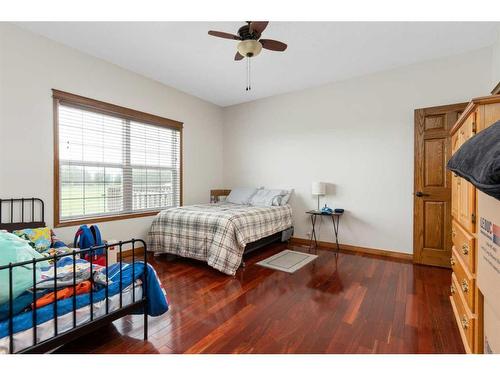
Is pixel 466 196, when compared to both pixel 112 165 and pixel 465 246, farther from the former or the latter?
pixel 112 165

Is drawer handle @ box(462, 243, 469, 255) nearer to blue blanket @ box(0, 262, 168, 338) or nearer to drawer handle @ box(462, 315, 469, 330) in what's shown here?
drawer handle @ box(462, 315, 469, 330)

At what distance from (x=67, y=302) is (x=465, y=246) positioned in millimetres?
2399

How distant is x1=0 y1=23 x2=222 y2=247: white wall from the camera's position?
99.9 inches

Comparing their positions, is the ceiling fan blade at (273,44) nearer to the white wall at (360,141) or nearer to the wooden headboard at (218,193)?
the white wall at (360,141)

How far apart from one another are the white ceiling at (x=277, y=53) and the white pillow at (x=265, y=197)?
5.91 ft

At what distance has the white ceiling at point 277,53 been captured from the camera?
2.59 metres

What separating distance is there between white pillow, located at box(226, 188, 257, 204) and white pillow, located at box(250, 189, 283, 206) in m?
0.09

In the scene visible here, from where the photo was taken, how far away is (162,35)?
273 centimetres

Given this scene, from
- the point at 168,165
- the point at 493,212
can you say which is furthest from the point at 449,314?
the point at 168,165

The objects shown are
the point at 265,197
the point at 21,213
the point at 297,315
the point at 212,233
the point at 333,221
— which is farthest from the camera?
the point at 265,197

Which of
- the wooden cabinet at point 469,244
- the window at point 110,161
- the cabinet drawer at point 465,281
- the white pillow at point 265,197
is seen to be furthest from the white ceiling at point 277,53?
the cabinet drawer at point 465,281

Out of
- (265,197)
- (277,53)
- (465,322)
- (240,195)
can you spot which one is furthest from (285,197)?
(465,322)

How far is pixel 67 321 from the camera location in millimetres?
1396

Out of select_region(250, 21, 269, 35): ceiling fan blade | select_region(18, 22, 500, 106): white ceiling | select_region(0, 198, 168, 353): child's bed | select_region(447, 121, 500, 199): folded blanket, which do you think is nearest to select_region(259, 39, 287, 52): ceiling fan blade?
select_region(250, 21, 269, 35): ceiling fan blade
